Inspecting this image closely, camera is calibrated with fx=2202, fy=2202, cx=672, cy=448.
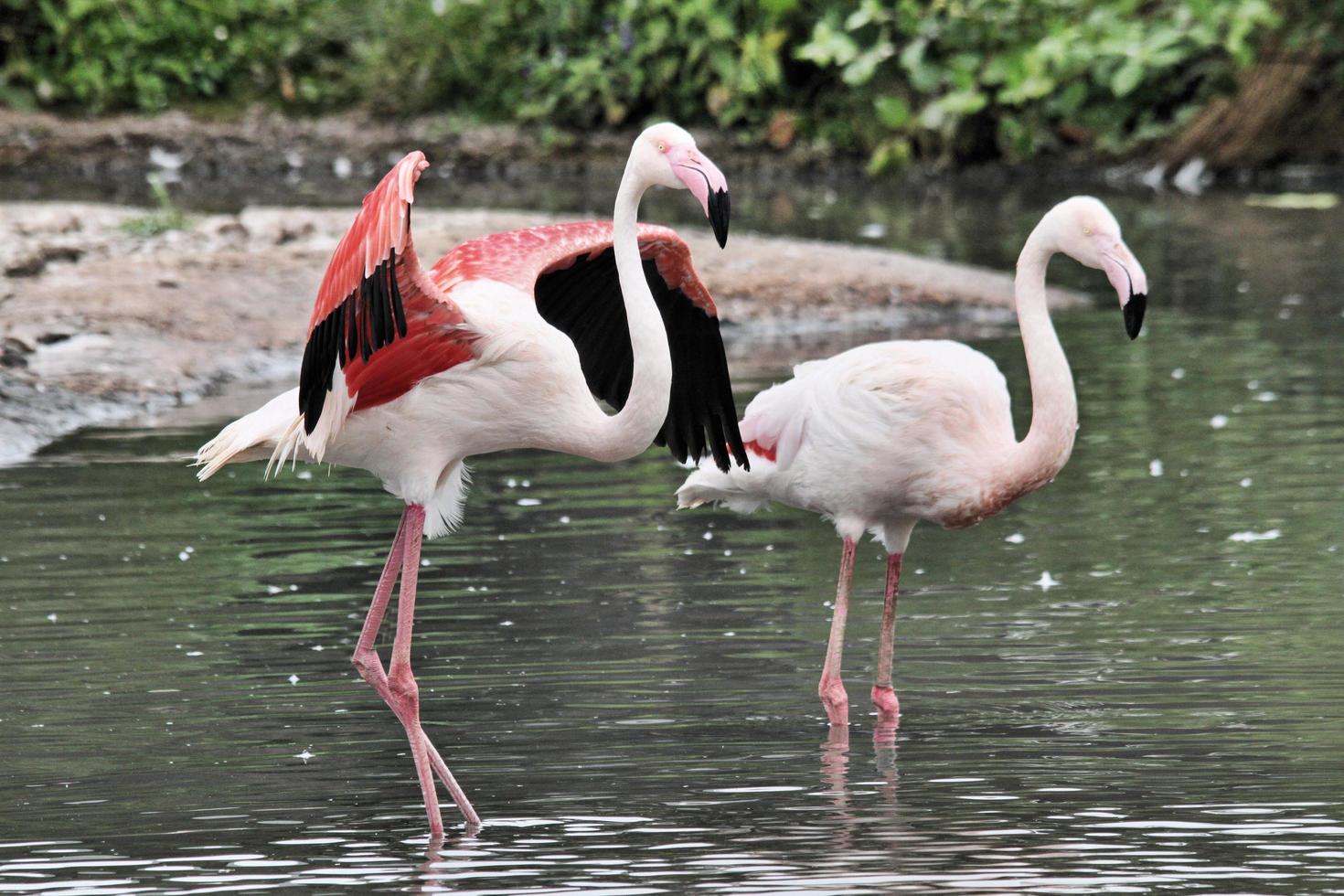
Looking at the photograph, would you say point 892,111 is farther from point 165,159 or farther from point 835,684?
point 835,684

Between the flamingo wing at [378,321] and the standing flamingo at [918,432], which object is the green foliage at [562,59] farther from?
the flamingo wing at [378,321]

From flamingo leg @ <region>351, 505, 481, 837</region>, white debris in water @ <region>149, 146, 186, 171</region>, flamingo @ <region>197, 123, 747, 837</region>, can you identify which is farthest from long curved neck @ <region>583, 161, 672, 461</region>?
white debris in water @ <region>149, 146, 186, 171</region>

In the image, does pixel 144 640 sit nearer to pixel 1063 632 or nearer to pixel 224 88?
pixel 1063 632

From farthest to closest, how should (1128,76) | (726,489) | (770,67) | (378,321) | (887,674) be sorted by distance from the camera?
(770,67), (1128,76), (726,489), (887,674), (378,321)

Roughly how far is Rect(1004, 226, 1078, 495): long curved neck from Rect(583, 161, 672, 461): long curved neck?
104 cm

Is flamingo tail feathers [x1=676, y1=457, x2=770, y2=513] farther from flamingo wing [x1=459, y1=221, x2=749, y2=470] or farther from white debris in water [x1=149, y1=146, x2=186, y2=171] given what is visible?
white debris in water [x1=149, y1=146, x2=186, y2=171]

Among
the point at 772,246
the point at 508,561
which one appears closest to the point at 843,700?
the point at 508,561

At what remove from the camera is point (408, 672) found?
5.09 m

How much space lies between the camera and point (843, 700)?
214 inches

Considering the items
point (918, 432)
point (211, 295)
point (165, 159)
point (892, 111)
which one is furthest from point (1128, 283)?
point (165, 159)

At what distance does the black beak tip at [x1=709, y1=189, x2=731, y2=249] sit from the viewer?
4.57 m

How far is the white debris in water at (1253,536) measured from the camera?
7137mm

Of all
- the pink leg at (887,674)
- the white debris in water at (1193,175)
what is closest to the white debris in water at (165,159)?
the white debris in water at (1193,175)

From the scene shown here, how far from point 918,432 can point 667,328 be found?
0.71 meters
